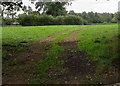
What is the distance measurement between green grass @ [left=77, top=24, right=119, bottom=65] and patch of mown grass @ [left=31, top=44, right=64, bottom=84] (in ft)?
3.49

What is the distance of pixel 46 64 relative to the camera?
402 cm

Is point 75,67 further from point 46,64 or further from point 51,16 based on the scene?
point 51,16

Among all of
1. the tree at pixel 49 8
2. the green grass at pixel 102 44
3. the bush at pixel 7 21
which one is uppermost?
the tree at pixel 49 8

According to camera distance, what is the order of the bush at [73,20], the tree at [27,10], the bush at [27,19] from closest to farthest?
the bush at [27,19] < the tree at [27,10] < the bush at [73,20]

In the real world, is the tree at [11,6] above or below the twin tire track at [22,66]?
above

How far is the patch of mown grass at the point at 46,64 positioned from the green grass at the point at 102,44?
1064 mm

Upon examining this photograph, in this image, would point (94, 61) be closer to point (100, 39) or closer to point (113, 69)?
point (113, 69)

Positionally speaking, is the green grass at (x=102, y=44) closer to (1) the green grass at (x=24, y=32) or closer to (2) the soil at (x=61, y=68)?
(2) the soil at (x=61, y=68)

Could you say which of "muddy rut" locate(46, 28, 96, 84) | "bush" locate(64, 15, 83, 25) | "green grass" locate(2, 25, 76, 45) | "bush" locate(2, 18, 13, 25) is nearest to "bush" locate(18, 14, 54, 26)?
"bush" locate(2, 18, 13, 25)

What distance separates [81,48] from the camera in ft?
16.5

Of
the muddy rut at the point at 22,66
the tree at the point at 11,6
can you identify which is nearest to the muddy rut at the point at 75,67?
the muddy rut at the point at 22,66

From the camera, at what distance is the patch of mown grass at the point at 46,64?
3.40 meters

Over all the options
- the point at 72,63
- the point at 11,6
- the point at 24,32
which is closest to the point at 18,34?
the point at 24,32

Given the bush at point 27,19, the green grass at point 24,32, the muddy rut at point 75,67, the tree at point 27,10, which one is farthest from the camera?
the green grass at point 24,32
